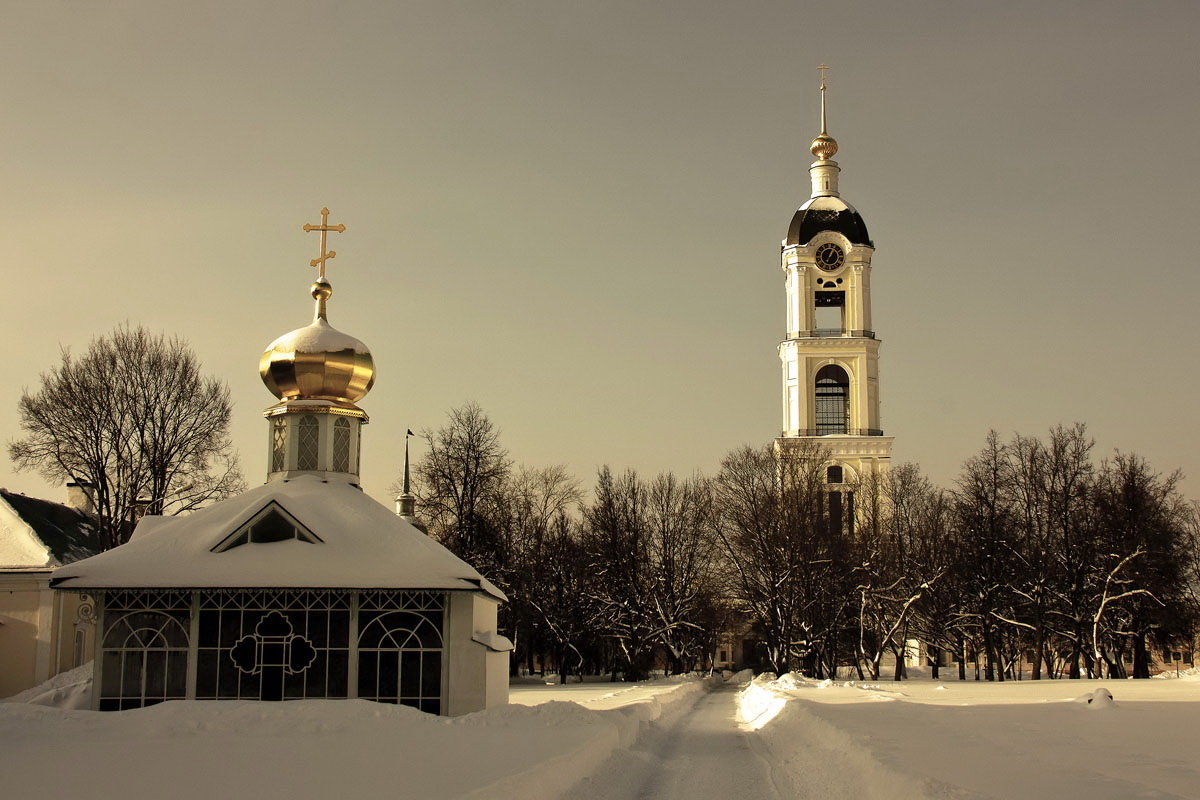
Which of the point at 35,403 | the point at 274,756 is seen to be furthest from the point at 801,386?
the point at 274,756

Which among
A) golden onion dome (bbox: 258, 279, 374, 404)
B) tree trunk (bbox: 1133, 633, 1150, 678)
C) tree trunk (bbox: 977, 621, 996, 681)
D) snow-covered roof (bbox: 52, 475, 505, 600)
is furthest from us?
tree trunk (bbox: 977, 621, 996, 681)

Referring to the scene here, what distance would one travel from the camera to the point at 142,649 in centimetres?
2400

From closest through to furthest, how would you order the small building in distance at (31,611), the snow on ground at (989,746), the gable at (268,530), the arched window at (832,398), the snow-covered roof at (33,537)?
the snow on ground at (989,746) < the gable at (268,530) < the small building in distance at (31,611) < the snow-covered roof at (33,537) < the arched window at (832,398)

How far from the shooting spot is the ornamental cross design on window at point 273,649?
77.8 feet

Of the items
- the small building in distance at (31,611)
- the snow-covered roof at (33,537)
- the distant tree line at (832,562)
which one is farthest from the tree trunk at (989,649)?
the snow-covered roof at (33,537)

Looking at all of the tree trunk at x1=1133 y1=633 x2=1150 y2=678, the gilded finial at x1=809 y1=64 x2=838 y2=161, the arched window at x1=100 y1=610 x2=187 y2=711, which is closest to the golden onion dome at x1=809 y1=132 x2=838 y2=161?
the gilded finial at x1=809 y1=64 x2=838 y2=161

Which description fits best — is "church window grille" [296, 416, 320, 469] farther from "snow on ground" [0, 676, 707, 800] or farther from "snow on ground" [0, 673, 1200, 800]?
"snow on ground" [0, 676, 707, 800]

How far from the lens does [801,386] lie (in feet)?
242

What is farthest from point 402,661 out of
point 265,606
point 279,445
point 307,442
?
point 279,445

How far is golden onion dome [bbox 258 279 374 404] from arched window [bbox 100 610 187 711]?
6725mm

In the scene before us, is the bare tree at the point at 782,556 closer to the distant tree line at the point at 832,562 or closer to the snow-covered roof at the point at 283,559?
the distant tree line at the point at 832,562

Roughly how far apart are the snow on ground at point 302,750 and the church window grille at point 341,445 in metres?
8.57

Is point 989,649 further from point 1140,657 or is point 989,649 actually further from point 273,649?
point 273,649

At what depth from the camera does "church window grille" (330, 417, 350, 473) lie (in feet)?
94.1
